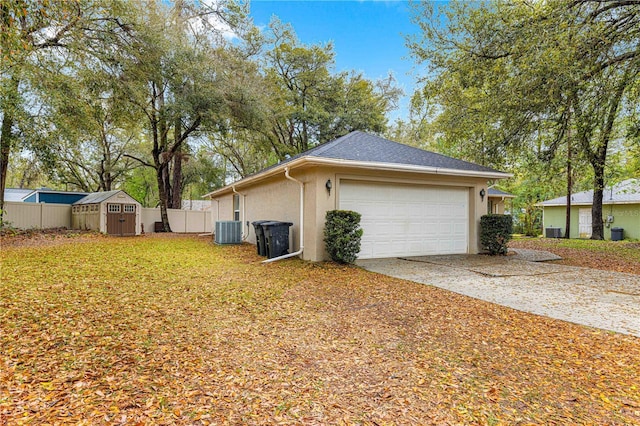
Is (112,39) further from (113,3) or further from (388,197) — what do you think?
(388,197)

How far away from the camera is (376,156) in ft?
25.6

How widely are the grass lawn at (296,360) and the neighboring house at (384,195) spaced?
9.97ft

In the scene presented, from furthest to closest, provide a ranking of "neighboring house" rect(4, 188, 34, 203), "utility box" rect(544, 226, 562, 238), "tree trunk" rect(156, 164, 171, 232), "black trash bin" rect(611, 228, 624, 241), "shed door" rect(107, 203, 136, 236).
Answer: "neighboring house" rect(4, 188, 34, 203) < "utility box" rect(544, 226, 562, 238) < "tree trunk" rect(156, 164, 171, 232) < "black trash bin" rect(611, 228, 624, 241) < "shed door" rect(107, 203, 136, 236)

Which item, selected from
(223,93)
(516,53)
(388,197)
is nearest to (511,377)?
(388,197)

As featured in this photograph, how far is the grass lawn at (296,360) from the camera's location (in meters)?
2.04

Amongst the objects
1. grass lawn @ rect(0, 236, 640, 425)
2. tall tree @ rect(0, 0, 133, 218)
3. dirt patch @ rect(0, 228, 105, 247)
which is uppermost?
tall tree @ rect(0, 0, 133, 218)

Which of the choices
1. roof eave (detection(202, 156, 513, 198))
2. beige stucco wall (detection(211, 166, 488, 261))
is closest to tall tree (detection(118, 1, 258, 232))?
beige stucco wall (detection(211, 166, 488, 261))

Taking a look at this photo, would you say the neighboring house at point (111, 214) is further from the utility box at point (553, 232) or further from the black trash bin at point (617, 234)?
the black trash bin at point (617, 234)

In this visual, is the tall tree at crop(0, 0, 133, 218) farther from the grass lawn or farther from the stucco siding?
the stucco siding

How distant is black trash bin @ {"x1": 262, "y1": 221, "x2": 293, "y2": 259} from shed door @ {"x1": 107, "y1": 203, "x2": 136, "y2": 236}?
982 cm

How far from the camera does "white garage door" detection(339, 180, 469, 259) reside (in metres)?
7.86

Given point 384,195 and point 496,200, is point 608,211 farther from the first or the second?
point 384,195

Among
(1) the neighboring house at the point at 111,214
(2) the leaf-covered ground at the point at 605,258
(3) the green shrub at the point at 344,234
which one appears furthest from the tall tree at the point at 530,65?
(1) the neighboring house at the point at 111,214

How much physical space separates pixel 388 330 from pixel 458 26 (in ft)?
26.3
